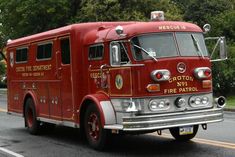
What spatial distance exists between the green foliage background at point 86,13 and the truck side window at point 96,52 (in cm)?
2179

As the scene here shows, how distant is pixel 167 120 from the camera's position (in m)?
10.2

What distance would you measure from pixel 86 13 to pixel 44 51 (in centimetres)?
2569

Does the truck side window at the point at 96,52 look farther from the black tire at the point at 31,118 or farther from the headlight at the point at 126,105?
the black tire at the point at 31,118

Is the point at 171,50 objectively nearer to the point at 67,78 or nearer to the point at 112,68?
the point at 112,68

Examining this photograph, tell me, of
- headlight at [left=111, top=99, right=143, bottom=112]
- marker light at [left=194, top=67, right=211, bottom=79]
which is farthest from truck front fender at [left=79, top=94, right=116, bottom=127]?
marker light at [left=194, top=67, right=211, bottom=79]

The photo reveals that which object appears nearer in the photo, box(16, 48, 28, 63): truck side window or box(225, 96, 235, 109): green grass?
box(16, 48, 28, 63): truck side window

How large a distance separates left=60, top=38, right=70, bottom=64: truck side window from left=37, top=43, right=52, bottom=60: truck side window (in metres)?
0.76

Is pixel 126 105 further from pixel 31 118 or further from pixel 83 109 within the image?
pixel 31 118

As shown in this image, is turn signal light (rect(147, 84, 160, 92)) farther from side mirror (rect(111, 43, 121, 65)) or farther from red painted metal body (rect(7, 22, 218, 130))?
side mirror (rect(111, 43, 121, 65))

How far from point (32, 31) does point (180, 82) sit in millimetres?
35019

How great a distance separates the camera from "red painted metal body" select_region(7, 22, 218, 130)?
1046 centimetres

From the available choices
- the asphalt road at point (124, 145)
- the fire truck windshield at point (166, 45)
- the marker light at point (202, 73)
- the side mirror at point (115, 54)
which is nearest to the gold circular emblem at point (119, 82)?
the side mirror at point (115, 54)

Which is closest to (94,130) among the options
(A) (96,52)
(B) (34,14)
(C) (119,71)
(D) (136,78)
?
(C) (119,71)

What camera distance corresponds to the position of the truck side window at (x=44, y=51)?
531 inches
